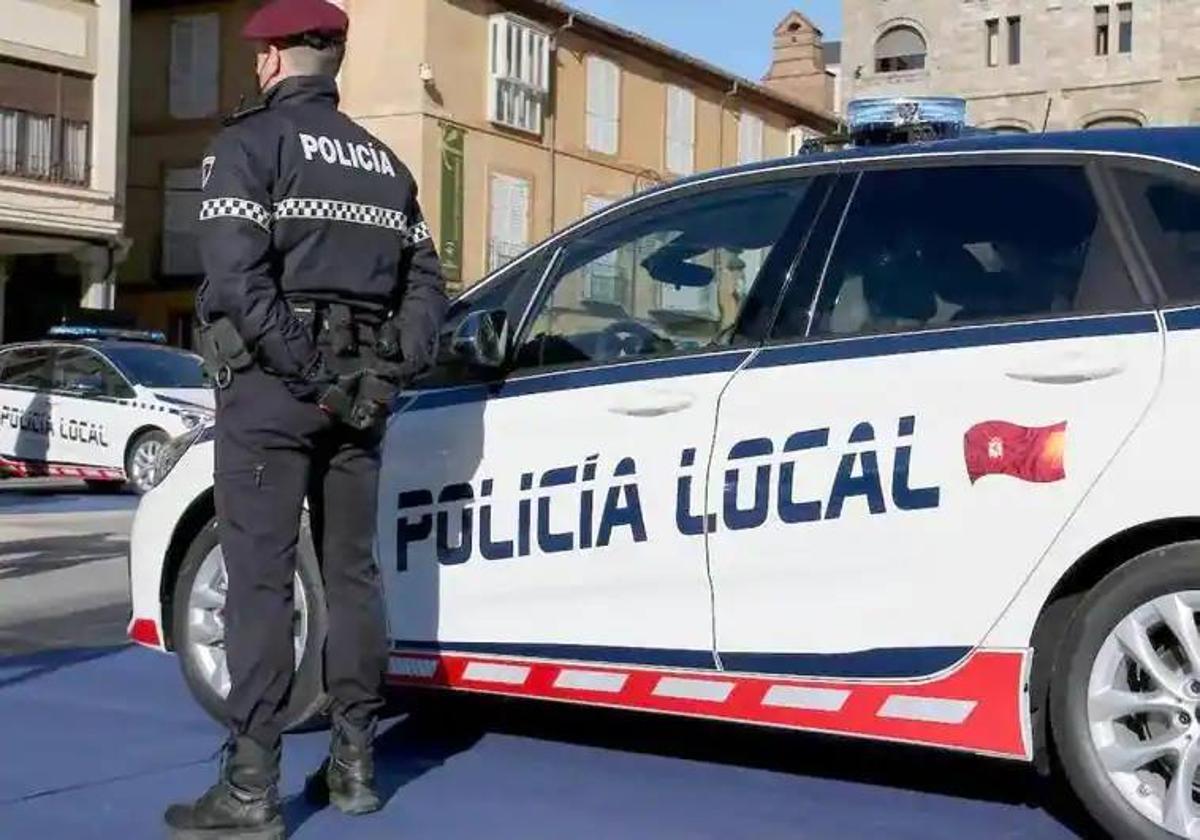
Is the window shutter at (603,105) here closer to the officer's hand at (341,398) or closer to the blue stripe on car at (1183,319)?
the officer's hand at (341,398)

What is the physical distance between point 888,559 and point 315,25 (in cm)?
187

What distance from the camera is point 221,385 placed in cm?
411

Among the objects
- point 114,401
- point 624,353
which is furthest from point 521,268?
point 114,401

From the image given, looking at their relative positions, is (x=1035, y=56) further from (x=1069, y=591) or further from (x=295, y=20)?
(x=295, y=20)

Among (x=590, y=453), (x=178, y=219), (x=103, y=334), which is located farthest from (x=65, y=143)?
(x=590, y=453)

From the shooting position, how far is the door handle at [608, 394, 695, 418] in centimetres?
451

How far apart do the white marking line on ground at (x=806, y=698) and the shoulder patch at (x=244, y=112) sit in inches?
74.8

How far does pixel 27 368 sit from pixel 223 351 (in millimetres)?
14358

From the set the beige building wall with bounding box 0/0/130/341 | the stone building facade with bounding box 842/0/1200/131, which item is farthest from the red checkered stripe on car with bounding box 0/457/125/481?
the stone building facade with bounding box 842/0/1200/131

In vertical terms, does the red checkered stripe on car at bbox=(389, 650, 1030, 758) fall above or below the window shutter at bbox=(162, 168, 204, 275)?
below

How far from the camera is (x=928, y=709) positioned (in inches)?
163

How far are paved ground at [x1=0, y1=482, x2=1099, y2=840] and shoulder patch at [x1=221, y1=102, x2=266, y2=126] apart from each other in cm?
174

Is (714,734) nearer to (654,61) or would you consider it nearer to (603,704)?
(603,704)

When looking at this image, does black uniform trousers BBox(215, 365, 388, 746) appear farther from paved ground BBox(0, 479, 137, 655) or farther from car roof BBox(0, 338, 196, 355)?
car roof BBox(0, 338, 196, 355)
